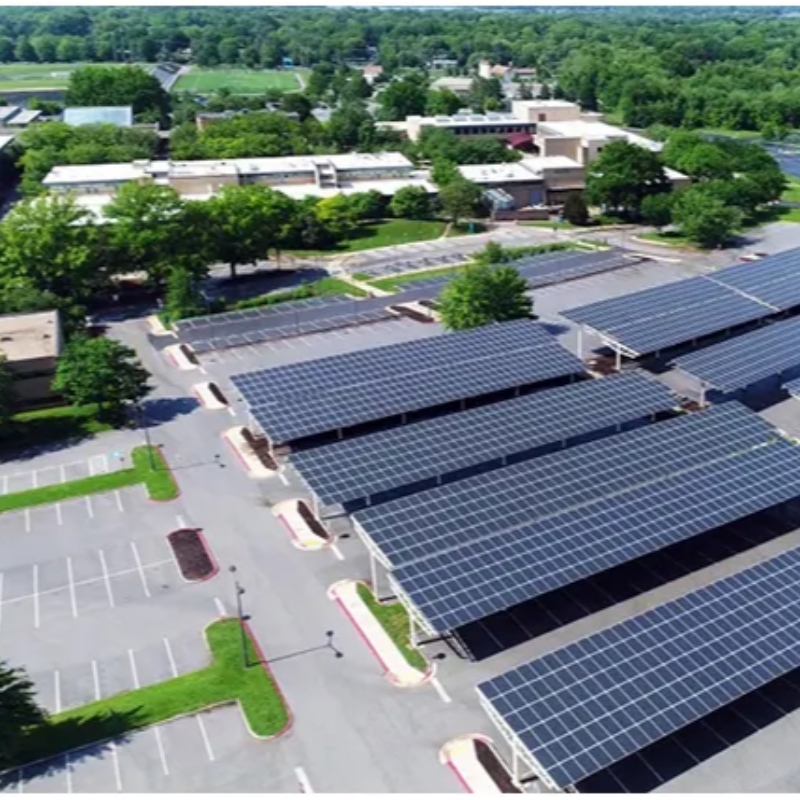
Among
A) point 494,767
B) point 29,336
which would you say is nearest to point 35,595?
point 494,767

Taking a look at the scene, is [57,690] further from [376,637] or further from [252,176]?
[252,176]

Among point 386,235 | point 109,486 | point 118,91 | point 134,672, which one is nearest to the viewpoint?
point 134,672

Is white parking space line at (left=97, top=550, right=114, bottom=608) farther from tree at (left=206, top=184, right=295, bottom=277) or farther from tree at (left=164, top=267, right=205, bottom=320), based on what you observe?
tree at (left=206, top=184, right=295, bottom=277)

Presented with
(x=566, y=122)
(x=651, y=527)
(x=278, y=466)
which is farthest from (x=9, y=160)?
(x=651, y=527)

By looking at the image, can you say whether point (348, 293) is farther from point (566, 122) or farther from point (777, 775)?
point (566, 122)

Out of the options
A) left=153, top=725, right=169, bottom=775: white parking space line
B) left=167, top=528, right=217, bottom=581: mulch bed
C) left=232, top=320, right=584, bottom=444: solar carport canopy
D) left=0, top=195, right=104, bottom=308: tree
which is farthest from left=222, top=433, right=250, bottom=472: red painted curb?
left=0, top=195, right=104, bottom=308: tree

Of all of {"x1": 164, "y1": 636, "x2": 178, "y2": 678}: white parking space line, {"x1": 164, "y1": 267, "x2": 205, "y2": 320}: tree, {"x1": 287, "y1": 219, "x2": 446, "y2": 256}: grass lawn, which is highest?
{"x1": 164, "y1": 267, "x2": 205, "y2": 320}: tree
